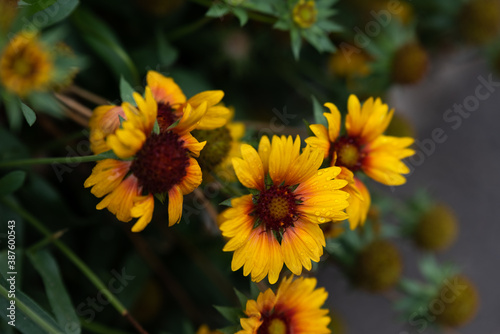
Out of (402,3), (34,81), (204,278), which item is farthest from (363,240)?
(34,81)

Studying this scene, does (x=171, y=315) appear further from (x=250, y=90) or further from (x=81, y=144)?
(x=250, y=90)

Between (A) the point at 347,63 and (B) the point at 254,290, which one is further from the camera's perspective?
(A) the point at 347,63

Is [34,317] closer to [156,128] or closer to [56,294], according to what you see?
[56,294]

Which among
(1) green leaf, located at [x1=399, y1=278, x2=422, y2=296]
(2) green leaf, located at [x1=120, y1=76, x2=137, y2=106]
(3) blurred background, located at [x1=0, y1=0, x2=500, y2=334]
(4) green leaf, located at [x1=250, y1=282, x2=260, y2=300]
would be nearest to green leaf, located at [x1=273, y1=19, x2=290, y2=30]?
(3) blurred background, located at [x1=0, y1=0, x2=500, y2=334]

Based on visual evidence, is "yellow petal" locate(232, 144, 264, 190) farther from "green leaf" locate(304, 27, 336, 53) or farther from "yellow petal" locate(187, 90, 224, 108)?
"green leaf" locate(304, 27, 336, 53)

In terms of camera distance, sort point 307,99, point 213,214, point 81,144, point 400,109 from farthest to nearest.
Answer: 1. point 400,109
2. point 307,99
3. point 81,144
4. point 213,214

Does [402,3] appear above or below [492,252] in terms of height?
above

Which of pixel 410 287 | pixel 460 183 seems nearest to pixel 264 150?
pixel 410 287

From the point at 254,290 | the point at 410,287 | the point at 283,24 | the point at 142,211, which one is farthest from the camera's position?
the point at 410,287
